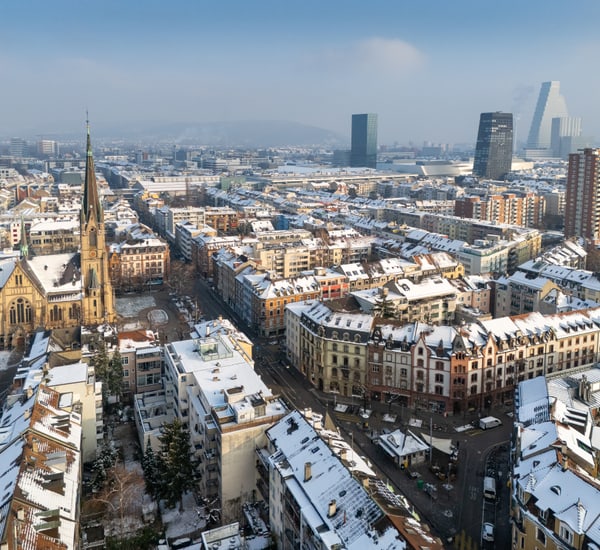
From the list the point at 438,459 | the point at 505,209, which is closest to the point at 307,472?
the point at 438,459

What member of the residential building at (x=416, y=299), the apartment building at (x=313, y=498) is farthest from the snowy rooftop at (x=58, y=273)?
the apartment building at (x=313, y=498)

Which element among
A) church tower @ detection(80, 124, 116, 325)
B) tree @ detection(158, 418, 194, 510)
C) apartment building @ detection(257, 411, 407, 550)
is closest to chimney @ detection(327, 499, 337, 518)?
apartment building @ detection(257, 411, 407, 550)

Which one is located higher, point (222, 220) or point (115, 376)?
point (222, 220)

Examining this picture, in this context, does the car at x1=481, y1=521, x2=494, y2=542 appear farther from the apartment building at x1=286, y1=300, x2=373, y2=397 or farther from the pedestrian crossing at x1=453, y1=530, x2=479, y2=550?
the apartment building at x1=286, y1=300, x2=373, y2=397

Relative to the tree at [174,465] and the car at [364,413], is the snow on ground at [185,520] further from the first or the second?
the car at [364,413]

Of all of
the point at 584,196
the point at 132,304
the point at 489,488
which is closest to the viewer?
the point at 489,488

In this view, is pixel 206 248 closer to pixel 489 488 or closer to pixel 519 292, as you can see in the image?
pixel 519 292
